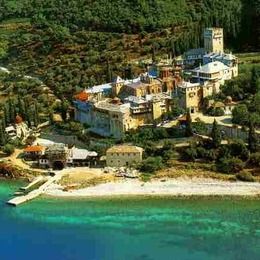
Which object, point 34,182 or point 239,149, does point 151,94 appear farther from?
point 34,182

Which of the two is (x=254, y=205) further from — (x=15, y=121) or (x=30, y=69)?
(x=30, y=69)

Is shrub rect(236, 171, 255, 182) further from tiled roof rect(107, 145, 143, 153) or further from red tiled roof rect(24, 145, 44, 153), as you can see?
red tiled roof rect(24, 145, 44, 153)

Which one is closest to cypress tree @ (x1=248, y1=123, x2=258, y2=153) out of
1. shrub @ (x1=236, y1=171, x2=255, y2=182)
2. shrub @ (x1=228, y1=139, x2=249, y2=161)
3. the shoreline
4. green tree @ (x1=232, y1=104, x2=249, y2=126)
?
shrub @ (x1=228, y1=139, x2=249, y2=161)

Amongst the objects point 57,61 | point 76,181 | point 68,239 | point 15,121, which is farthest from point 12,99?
point 68,239

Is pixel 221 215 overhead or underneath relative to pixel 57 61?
underneath

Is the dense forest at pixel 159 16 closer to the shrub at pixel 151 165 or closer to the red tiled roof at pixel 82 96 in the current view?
the red tiled roof at pixel 82 96

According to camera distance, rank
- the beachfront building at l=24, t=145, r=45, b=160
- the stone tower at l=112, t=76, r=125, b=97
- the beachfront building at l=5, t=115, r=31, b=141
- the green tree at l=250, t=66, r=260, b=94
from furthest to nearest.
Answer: the stone tower at l=112, t=76, r=125, b=97 → the beachfront building at l=5, t=115, r=31, b=141 → the green tree at l=250, t=66, r=260, b=94 → the beachfront building at l=24, t=145, r=45, b=160

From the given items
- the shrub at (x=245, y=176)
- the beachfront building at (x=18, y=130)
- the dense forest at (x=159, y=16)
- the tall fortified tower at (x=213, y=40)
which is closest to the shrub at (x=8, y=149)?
the beachfront building at (x=18, y=130)
